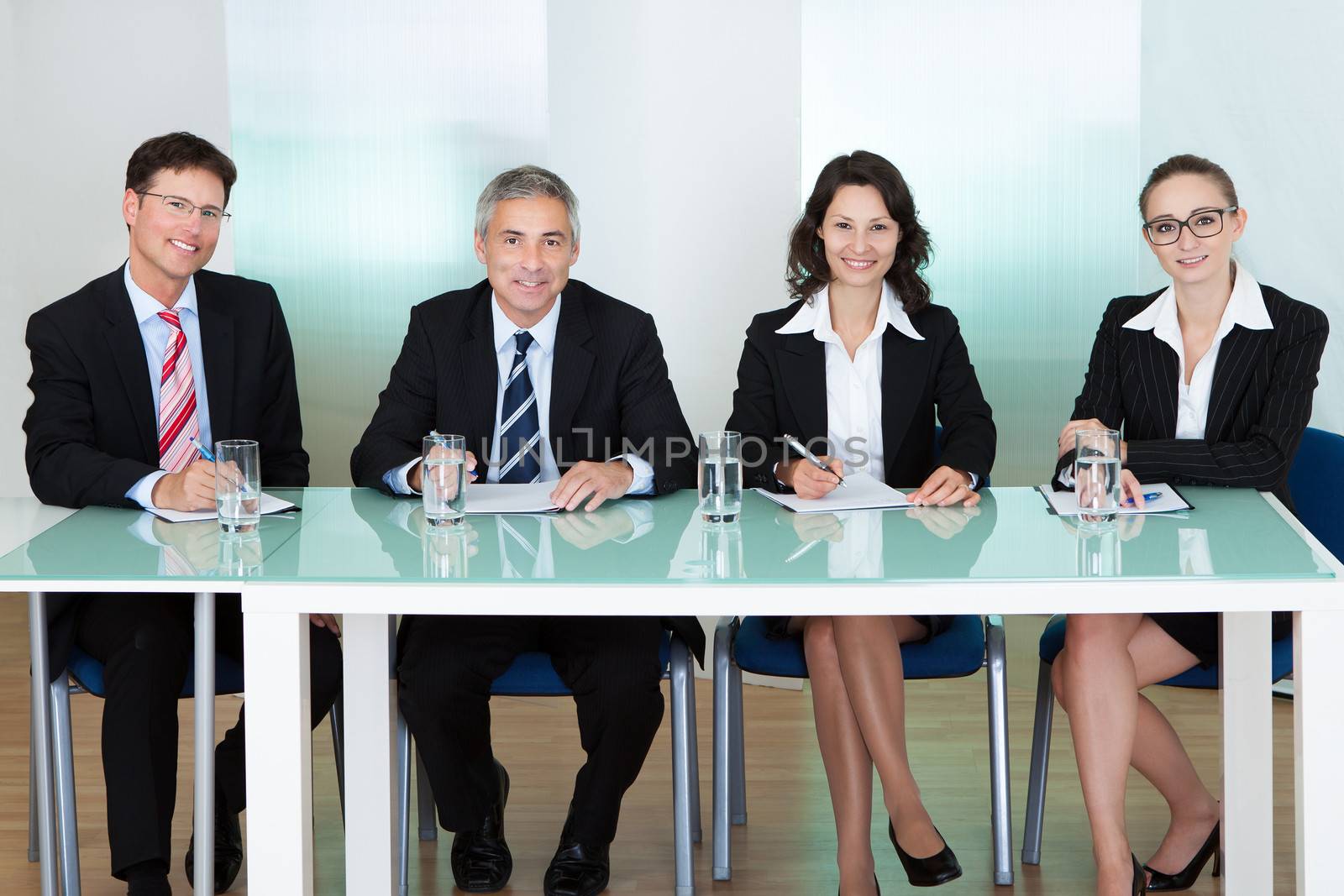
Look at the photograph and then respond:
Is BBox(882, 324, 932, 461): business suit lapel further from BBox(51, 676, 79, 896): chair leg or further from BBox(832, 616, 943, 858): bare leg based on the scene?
BBox(51, 676, 79, 896): chair leg

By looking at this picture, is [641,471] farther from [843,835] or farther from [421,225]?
[421,225]

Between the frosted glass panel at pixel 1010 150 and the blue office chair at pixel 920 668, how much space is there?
141 cm

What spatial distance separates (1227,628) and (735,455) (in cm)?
88

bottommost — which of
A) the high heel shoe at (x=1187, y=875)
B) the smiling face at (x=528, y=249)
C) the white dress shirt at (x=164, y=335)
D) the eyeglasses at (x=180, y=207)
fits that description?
the high heel shoe at (x=1187, y=875)

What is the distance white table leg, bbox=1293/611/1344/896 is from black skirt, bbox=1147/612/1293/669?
495 mm

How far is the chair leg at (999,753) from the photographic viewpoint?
266 cm

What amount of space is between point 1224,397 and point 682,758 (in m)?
1.27

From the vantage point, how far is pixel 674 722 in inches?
103

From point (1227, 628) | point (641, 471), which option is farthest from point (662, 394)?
point (1227, 628)

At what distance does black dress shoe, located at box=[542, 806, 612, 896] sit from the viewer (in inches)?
104

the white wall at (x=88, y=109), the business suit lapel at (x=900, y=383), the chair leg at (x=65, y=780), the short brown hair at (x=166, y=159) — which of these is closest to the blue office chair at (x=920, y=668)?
the business suit lapel at (x=900, y=383)

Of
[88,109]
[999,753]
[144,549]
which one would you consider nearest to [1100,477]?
[999,753]

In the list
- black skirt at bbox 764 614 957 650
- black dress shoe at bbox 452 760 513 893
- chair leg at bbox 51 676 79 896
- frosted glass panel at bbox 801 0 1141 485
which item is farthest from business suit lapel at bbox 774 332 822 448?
chair leg at bbox 51 676 79 896

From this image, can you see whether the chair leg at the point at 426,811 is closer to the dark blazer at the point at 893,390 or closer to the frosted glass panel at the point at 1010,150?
the dark blazer at the point at 893,390
